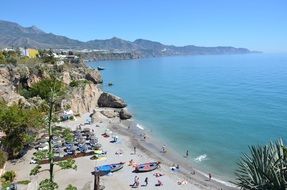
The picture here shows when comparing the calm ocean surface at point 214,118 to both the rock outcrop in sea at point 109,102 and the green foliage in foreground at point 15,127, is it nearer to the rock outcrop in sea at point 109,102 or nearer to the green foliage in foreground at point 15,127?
the rock outcrop in sea at point 109,102

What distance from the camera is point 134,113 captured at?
73.4 meters

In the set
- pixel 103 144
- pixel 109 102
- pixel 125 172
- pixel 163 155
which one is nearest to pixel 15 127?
pixel 103 144

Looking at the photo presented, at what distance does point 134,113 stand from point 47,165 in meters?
36.3

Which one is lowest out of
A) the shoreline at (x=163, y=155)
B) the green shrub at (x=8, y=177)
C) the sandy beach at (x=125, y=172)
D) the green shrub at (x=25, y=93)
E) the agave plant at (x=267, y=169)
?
the shoreline at (x=163, y=155)

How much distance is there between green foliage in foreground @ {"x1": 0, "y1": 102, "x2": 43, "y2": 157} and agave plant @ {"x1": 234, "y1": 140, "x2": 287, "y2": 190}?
29518 millimetres

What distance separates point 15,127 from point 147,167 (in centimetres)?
1563

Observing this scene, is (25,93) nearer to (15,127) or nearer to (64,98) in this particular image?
(64,98)

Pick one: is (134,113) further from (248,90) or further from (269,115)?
(248,90)

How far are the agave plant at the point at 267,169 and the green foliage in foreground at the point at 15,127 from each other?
29518mm

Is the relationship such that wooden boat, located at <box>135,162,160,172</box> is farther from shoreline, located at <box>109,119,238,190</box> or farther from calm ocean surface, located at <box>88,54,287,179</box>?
calm ocean surface, located at <box>88,54,287,179</box>

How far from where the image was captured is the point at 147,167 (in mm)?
39844

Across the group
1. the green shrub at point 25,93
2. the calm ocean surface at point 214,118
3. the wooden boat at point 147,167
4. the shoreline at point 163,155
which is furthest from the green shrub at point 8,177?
the green shrub at point 25,93

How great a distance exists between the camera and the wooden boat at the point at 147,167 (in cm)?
3904

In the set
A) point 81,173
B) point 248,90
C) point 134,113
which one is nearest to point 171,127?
point 134,113
